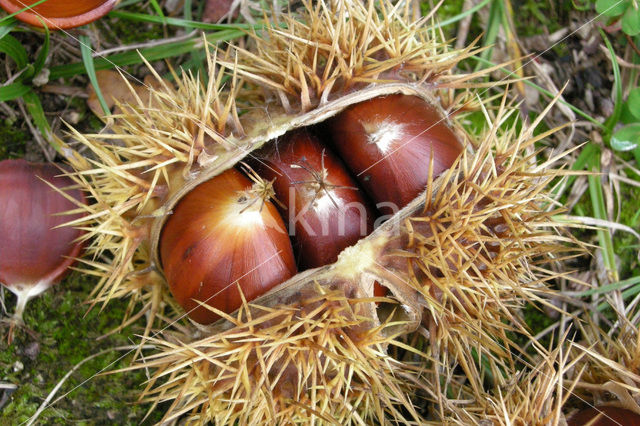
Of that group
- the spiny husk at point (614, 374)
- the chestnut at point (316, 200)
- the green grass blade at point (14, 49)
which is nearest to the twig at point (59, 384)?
the chestnut at point (316, 200)

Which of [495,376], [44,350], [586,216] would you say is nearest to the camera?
[495,376]

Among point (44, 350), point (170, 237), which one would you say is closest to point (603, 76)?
point (170, 237)

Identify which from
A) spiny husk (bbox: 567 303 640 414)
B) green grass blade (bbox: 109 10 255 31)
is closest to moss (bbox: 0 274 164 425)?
green grass blade (bbox: 109 10 255 31)

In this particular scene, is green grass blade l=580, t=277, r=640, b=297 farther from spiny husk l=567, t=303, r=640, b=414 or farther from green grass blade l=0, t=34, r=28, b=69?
green grass blade l=0, t=34, r=28, b=69

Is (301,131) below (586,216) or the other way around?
the other way around

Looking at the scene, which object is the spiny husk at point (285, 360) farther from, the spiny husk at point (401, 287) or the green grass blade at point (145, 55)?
the green grass blade at point (145, 55)

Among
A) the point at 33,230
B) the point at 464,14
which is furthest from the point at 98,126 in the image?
the point at 464,14

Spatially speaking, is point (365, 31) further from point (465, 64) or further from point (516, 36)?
point (516, 36)

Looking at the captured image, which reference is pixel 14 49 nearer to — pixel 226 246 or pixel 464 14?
pixel 226 246
